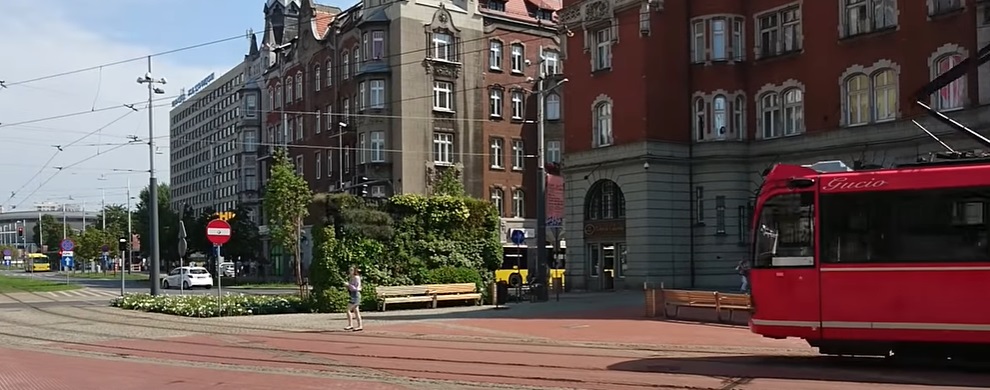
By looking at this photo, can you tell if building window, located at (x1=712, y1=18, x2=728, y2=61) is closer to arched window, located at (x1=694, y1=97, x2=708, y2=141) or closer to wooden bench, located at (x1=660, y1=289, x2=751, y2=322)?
arched window, located at (x1=694, y1=97, x2=708, y2=141)

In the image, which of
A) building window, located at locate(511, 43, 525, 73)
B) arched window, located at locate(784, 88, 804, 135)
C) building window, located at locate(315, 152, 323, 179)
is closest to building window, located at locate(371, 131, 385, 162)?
building window, located at locate(315, 152, 323, 179)

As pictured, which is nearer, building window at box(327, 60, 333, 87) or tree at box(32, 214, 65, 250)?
building window at box(327, 60, 333, 87)

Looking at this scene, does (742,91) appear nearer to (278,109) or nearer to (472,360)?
(472,360)

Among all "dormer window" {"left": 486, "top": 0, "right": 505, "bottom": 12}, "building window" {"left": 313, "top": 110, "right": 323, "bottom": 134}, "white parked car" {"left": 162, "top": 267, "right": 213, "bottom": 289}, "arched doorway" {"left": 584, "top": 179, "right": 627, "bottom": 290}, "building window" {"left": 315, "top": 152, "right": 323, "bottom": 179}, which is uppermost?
"dormer window" {"left": 486, "top": 0, "right": 505, "bottom": 12}

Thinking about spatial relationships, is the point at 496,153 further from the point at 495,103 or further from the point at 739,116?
the point at 739,116

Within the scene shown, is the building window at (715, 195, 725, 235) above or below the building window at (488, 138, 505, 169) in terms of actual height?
below

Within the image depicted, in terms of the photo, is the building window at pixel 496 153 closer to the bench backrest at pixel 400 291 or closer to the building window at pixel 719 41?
A: the building window at pixel 719 41

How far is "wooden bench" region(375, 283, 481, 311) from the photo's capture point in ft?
96.9

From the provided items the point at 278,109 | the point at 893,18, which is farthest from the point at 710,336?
the point at 278,109

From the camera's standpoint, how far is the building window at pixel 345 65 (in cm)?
6284

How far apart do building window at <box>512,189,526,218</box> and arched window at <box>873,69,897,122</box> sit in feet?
99.4

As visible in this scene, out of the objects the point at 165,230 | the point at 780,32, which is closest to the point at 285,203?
the point at 780,32

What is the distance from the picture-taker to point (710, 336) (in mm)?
20156

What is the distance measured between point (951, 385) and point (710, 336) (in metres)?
8.21
